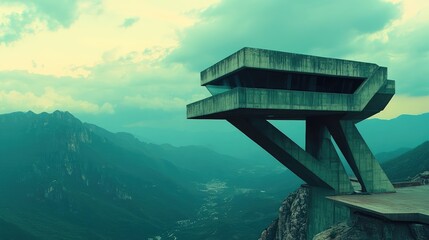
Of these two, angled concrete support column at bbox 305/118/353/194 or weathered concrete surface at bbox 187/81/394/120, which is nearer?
weathered concrete surface at bbox 187/81/394/120

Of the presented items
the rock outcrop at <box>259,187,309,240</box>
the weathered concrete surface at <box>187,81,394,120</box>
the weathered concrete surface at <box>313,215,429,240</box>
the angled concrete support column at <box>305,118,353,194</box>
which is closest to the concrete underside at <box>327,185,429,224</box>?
the weathered concrete surface at <box>313,215,429,240</box>

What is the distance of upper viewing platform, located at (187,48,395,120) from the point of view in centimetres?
3306

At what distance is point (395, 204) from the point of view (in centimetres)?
3241

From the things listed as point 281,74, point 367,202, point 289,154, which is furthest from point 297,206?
point 281,74

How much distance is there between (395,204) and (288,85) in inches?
527

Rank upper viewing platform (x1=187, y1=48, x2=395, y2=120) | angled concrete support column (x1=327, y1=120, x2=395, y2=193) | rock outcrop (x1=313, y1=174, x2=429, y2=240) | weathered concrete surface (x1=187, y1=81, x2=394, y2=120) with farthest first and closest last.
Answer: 1. angled concrete support column (x1=327, y1=120, x2=395, y2=193)
2. upper viewing platform (x1=187, y1=48, x2=395, y2=120)
3. weathered concrete surface (x1=187, y1=81, x2=394, y2=120)
4. rock outcrop (x1=313, y1=174, x2=429, y2=240)

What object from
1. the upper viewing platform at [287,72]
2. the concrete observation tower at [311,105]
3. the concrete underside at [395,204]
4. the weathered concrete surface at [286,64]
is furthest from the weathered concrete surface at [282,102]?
the concrete underside at [395,204]

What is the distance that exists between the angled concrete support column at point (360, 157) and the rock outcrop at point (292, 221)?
48.1 ft

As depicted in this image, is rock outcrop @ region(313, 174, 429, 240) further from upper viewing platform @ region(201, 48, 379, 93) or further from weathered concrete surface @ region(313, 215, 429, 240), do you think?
upper viewing platform @ region(201, 48, 379, 93)

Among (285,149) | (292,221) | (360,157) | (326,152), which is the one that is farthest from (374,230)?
(292,221)

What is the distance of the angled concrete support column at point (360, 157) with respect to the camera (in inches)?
1550

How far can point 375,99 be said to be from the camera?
40.3 m

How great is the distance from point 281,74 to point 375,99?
1161 cm

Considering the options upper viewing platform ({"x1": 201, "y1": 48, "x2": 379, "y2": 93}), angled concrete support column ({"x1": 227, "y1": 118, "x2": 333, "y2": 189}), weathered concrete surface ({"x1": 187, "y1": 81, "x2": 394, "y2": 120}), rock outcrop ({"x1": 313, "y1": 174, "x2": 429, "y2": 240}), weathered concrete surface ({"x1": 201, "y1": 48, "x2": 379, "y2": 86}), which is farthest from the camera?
angled concrete support column ({"x1": 227, "y1": 118, "x2": 333, "y2": 189})
